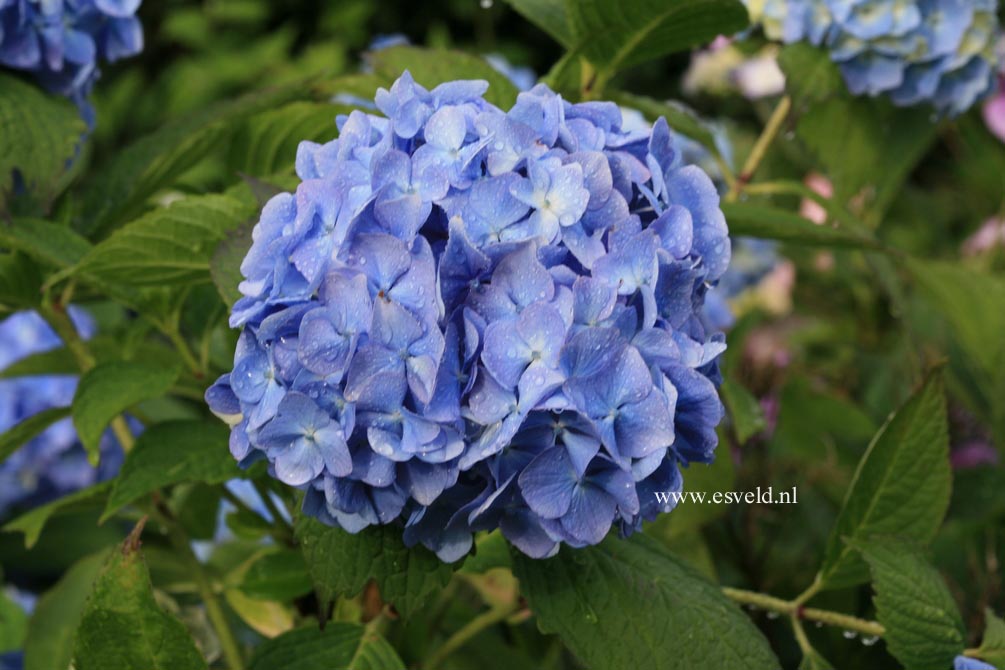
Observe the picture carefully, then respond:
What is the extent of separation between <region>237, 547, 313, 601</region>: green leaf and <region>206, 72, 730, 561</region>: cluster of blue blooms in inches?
7.8

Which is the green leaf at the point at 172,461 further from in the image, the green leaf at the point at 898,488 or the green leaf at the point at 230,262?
the green leaf at the point at 898,488

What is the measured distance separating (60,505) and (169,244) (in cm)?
24

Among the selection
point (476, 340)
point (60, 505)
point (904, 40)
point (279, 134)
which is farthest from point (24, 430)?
point (904, 40)

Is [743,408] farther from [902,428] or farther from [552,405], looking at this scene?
[552,405]

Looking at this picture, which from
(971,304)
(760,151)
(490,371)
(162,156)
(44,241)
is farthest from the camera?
(971,304)

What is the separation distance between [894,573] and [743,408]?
230 mm

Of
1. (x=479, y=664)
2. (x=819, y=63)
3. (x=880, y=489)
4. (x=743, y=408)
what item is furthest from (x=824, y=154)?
(x=479, y=664)

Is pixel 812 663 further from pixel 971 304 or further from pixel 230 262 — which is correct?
pixel 971 304

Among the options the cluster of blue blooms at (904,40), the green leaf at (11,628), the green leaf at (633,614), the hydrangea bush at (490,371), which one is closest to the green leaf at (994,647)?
the hydrangea bush at (490,371)

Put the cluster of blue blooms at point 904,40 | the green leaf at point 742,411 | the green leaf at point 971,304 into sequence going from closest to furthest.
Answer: the green leaf at point 742,411 < the cluster of blue blooms at point 904,40 < the green leaf at point 971,304

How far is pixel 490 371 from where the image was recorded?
0.55 meters

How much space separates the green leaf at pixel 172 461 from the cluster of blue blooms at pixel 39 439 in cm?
68

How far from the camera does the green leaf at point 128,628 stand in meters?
0.60

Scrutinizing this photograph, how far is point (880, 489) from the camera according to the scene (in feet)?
2.64
